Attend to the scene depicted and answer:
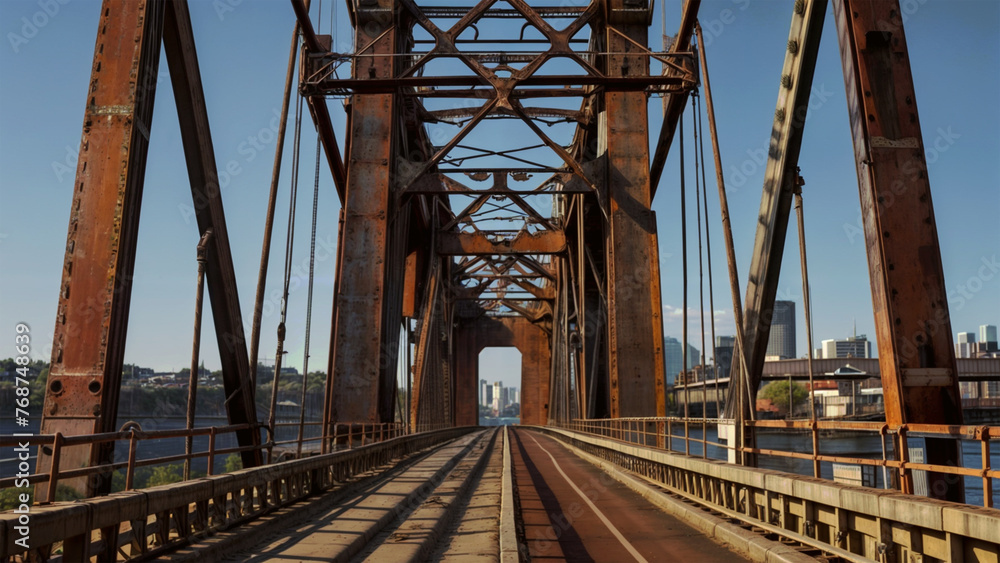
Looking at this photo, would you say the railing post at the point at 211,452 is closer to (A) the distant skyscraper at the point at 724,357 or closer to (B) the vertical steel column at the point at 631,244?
(B) the vertical steel column at the point at 631,244

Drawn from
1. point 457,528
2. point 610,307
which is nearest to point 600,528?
point 457,528

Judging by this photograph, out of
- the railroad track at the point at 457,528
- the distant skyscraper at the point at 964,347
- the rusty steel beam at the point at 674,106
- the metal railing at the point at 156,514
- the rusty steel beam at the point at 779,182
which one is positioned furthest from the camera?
the distant skyscraper at the point at 964,347

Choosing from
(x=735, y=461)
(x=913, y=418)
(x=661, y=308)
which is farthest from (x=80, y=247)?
(x=661, y=308)

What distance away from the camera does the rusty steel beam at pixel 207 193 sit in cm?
945

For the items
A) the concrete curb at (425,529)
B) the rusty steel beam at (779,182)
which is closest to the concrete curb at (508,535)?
the concrete curb at (425,529)

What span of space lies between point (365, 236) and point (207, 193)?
10.5 metres

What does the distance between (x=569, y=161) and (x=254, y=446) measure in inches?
508

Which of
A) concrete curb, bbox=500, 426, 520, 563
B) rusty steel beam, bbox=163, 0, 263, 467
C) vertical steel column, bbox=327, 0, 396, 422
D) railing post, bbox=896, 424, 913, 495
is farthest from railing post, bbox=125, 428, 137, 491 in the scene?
vertical steel column, bbox=327, 0, 396, 422

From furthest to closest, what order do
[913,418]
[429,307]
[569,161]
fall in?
[429,307] → [569,161] → [913,418]

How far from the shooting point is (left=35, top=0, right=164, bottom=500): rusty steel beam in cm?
739

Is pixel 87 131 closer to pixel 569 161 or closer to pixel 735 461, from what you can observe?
pixel 735 461

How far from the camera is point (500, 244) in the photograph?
1480 inches

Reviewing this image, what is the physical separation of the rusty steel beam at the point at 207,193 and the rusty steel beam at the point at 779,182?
680 cm

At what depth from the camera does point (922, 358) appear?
24.9 ft
